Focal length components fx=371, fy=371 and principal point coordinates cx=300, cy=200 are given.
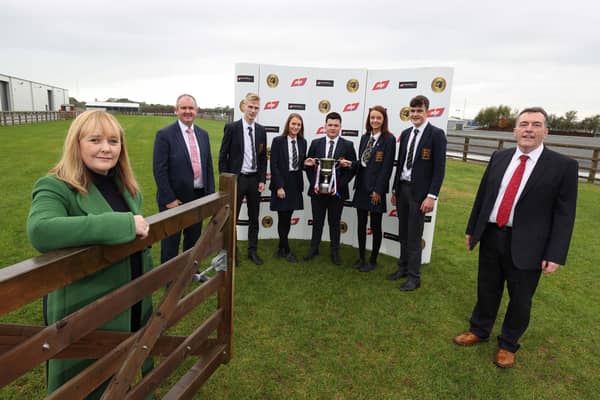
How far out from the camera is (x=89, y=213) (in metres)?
1.64

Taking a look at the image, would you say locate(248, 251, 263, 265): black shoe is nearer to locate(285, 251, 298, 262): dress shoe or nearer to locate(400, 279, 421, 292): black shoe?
locate(285, 251, 298, 262): dress shoe

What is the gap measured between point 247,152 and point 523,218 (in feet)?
10.6

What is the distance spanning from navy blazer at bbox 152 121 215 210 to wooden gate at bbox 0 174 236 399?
1.63 m

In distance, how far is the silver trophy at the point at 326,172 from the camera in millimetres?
A: 4734

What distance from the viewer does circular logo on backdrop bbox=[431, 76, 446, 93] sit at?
472cm

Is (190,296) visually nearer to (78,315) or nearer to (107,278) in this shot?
(107,278)

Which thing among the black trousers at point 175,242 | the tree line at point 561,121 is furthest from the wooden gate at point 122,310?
the tree line at point 561,121

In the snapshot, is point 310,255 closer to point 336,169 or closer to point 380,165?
point 336,169

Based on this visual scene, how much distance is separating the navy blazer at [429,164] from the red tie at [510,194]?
3.69ft

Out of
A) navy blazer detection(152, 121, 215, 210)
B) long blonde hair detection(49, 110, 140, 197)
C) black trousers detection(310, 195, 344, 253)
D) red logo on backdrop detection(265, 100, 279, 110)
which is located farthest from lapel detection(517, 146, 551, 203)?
red logo on backdrop detection(265, 100, 279, 110)

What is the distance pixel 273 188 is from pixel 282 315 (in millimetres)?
1933

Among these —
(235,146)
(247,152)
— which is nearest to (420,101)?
(247,152)

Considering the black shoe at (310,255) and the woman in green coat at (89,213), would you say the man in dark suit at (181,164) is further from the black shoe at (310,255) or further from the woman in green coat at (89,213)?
the woman in green coat at (89,213)

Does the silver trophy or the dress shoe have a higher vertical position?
the silver trophy
